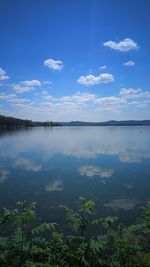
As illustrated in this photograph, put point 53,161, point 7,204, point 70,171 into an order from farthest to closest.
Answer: point 53,161 → point 70,171 → point 7,204

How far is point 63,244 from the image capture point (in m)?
8.07

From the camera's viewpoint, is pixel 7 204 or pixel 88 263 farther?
pixel 7 204

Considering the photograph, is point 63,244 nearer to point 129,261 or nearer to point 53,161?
point 129,261

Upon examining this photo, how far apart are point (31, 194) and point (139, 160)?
19.3m

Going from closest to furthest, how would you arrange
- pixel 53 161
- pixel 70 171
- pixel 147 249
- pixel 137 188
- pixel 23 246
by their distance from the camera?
pixel 23 246 → pixel 147 249 → pixel 137 188 → pixel 70 171 → pixel 53 161

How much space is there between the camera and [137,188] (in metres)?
19.9

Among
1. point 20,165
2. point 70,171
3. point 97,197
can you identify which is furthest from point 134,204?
point 20,165

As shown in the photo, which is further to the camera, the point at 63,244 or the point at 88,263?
the point at 63,244

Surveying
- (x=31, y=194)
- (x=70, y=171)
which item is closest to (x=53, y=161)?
(x=70, y=171)

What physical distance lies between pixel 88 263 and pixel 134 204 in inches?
375

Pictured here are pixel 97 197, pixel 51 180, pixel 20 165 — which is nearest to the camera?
pixel 97 197

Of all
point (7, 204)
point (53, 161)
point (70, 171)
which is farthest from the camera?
point (53, 161)

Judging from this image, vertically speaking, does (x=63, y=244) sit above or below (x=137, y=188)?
above

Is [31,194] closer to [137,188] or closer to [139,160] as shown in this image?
[137,188]
